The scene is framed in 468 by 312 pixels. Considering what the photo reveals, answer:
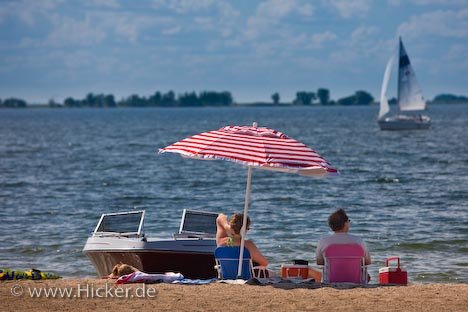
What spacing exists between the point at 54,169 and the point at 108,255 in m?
33.3

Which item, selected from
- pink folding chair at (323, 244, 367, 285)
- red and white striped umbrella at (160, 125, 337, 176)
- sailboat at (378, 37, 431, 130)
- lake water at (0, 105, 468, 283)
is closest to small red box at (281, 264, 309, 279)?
pink folding chair at (323, 244, 367, 285)

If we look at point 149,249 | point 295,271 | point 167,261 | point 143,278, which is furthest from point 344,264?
point 149,249

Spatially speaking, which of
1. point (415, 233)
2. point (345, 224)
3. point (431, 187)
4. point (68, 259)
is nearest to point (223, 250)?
point (345, 224)

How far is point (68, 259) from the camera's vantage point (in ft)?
66.7

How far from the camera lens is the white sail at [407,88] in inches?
3438

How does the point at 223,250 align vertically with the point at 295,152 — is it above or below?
below

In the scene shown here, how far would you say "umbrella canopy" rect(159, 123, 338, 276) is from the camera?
13.2m

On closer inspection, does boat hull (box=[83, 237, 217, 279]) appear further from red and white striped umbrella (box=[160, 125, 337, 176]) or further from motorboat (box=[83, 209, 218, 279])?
red and white striped umbrella (box=[160, 125, 337, 176])

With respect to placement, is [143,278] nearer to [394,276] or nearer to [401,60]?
[394,276]

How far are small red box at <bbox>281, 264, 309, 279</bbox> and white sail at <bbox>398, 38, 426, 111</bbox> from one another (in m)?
73.9

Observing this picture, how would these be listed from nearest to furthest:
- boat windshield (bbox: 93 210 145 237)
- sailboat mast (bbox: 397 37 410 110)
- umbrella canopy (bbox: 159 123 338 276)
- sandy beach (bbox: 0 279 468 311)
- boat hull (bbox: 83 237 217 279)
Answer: sandy beach (bbox: 0 279 468 311), umbrella canopy (bbox: 159 123 338 276), boat hull (bbox: 83 237 217 279), boat windshield (bbox: 93 210 145 237), sailboat mast (bbox: 397 37 410 110)

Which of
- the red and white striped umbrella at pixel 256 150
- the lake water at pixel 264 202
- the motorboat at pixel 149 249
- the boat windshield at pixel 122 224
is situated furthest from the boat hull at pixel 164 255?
the lake water at pixel 264 202

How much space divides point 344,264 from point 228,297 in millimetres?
1922

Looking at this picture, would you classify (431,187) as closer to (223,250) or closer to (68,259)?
(68,259)
